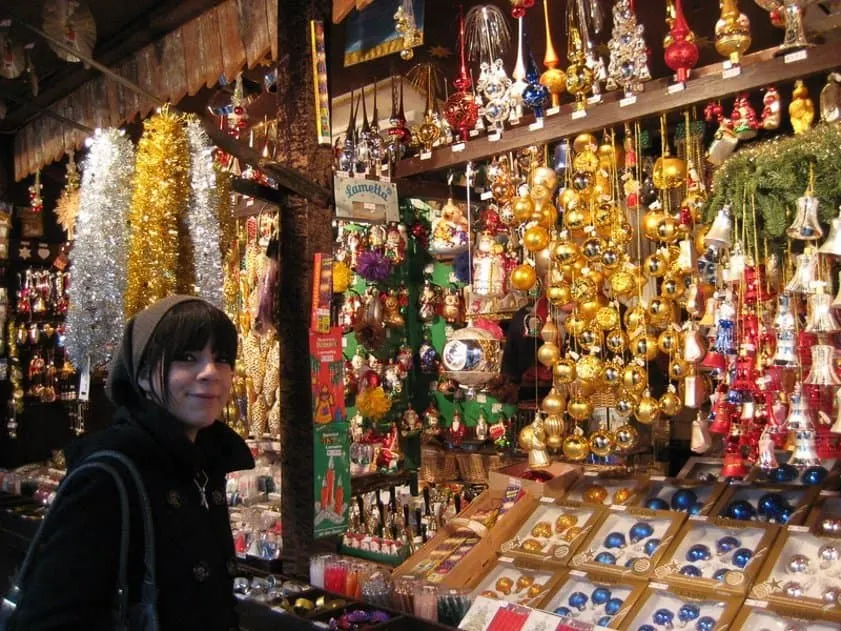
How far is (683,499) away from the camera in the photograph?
272 centimetres

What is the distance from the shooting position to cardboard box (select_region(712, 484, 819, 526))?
2457 mm

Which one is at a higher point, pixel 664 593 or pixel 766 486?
pixel 766 486

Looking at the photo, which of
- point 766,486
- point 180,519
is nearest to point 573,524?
point 766,486

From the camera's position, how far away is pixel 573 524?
277 cm

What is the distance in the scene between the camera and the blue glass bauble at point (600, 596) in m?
2.44

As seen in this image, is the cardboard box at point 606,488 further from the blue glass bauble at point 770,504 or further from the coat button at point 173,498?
the coat button at point 173,498

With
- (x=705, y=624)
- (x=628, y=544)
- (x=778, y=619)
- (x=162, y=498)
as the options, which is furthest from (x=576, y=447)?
(x=162, y=498)

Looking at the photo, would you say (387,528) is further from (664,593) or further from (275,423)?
(664,593)

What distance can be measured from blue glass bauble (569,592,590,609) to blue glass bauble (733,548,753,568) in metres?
0.46

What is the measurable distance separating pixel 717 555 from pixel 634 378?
2.01ft

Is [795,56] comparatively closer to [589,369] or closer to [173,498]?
[589,369]

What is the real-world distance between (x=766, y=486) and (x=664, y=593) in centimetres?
59

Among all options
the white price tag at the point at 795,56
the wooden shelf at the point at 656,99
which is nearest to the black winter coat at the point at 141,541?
the wooden shelf at the point at 656,99

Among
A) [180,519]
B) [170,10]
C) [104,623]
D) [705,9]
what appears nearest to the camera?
[104,623]
